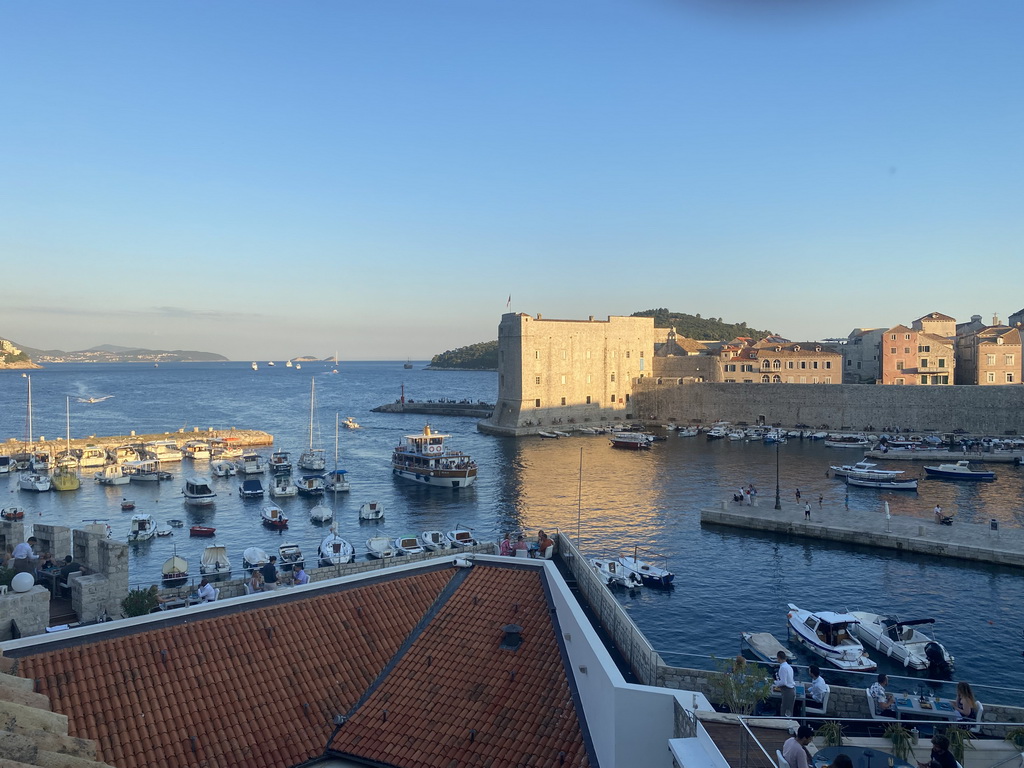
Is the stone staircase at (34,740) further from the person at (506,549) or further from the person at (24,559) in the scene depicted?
the person at (506,549)

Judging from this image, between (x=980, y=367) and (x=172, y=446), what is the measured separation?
62.1m

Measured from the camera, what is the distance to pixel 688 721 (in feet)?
23.7

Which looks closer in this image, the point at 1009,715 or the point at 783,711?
the point at 783,711

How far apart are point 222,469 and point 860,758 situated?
42.2 metres

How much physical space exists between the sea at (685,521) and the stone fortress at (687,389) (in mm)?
5244

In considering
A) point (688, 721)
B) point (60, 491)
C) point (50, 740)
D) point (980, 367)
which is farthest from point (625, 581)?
point (980, 367)

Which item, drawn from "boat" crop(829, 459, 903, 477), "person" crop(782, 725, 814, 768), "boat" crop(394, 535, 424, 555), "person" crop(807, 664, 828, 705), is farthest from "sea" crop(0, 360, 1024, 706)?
"person" crop(782, 725, 814, 768)

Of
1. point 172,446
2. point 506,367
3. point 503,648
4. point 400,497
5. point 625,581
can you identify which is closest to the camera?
point 503,648

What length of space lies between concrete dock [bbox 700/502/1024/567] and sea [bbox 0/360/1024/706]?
1.54 feet

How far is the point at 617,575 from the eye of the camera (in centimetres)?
2166

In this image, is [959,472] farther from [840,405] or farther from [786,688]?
[786,688]

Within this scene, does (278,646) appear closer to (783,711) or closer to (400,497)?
(783,711)

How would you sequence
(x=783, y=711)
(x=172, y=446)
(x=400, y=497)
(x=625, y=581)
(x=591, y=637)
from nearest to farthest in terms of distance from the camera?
(x=591, y=637) < (x=783, y=711) < (x=625, y=581) < (x=400, y=497) < (x=172, y=446)

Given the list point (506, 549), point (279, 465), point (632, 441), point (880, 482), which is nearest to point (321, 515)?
point (279, 465)
